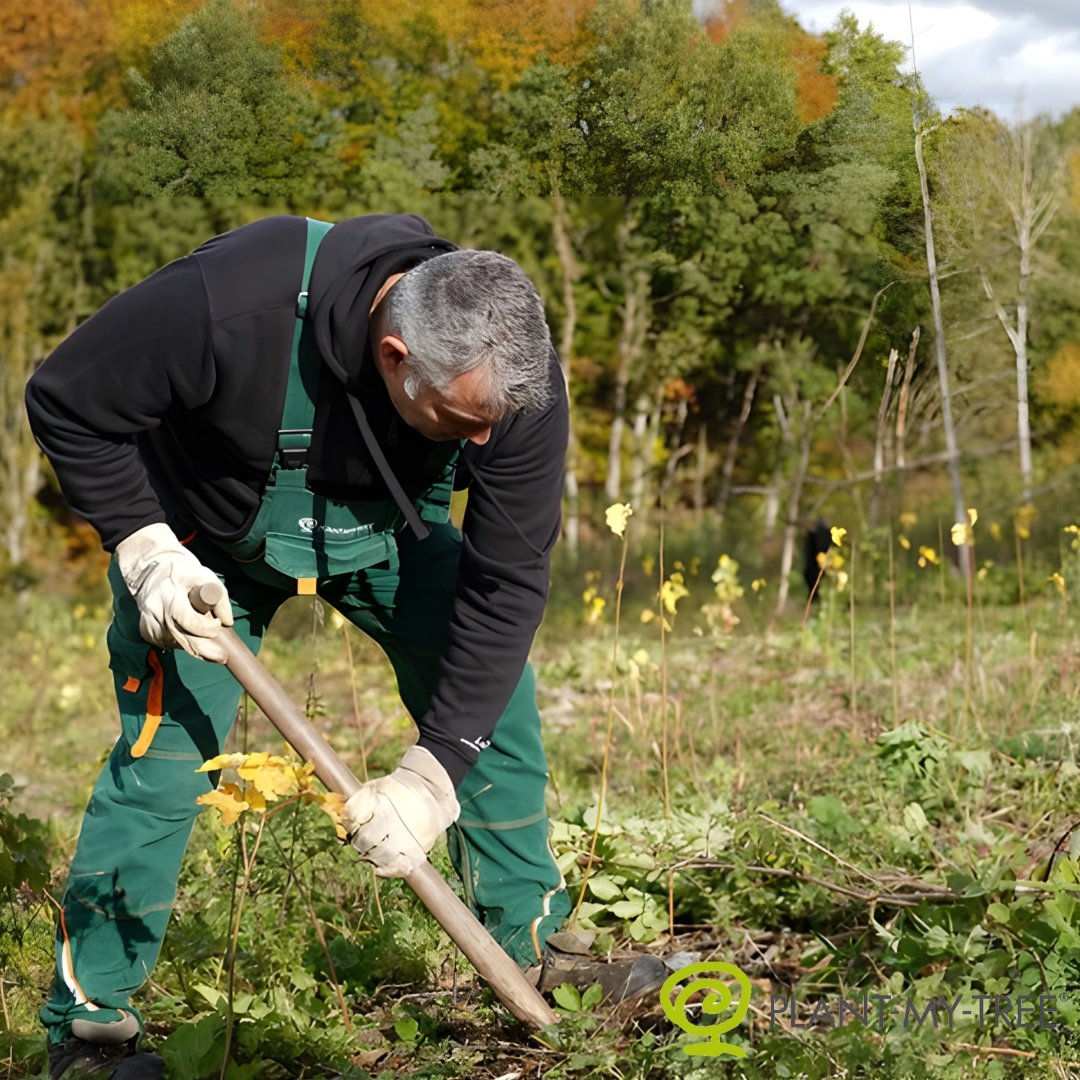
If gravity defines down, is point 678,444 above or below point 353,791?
above

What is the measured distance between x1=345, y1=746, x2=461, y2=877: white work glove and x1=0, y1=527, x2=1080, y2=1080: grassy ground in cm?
21

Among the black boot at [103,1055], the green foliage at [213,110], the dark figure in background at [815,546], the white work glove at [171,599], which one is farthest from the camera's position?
the dark figure in background at [815,546]

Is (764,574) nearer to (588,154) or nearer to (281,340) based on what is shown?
(588,154)

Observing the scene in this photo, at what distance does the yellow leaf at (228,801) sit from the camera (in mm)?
1817

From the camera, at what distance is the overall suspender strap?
2.34 metres

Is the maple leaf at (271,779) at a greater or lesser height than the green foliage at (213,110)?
lesser

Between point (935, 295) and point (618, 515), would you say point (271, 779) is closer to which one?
point (618, 515)

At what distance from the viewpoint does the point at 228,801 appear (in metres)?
1.83

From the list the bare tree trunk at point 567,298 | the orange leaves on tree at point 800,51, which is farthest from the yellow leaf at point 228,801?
the bare tree trunk at point 567,298

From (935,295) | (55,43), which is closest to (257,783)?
(935,295)

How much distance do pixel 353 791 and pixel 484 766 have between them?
1.79 feet

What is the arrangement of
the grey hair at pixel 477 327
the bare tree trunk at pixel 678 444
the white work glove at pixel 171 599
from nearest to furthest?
the grey hair at pixel 477 327, the white work glove at pixel 171 599, the bare tree trunk at pixel 678 444

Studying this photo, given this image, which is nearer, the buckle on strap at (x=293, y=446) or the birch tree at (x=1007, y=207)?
the buckle on strap at (x=293, y=446)

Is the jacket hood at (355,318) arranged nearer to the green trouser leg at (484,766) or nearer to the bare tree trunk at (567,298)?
the green trouser leg at (484,766)
